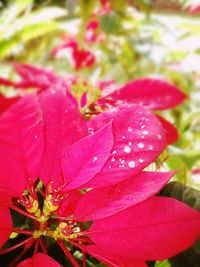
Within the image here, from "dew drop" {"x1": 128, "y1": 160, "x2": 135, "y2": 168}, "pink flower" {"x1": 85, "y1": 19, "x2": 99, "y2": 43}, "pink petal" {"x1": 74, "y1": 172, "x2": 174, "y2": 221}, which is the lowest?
"pink flower" {"x1": 85, "y1": 19, "x2": 99, "y2": 43}

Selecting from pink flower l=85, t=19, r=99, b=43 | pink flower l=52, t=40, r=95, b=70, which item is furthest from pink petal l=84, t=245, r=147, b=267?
pink flower l=85, t=19, r=99, b=43

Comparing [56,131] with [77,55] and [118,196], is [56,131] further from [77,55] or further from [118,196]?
[77,55]

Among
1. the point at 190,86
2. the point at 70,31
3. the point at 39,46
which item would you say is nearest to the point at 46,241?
the point at 190,86

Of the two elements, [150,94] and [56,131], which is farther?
[150,94]

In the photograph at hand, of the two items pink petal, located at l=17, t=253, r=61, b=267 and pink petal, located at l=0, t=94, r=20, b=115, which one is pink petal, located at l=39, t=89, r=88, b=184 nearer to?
pink petal, located at l=17, t=253, r=61, b=267

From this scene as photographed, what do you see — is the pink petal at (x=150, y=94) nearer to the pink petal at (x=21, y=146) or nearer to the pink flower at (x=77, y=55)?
the pink petal at (x=21, y=146)

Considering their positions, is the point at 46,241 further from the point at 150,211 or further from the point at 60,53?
the point at 60,53

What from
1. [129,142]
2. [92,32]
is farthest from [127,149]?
[92,32]

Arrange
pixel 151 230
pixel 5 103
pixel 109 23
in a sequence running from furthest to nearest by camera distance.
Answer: pixel 109 23, pixel 5 103, pixel 151 230
